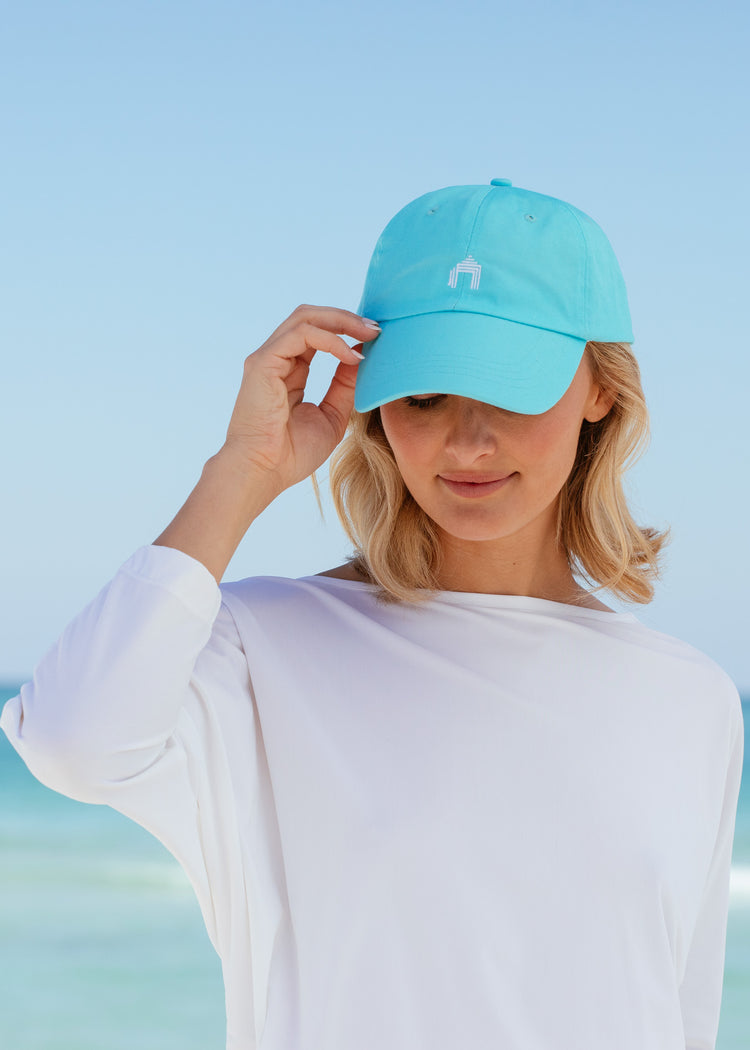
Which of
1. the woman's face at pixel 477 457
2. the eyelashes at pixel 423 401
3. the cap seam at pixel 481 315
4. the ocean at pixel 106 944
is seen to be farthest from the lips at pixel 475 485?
the ocean at pixel 106 944

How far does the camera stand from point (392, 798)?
170cm

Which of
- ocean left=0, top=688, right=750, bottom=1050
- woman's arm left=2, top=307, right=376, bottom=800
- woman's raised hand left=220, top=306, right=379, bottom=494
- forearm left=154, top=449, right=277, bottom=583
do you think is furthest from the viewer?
ocean left=0, top=688, right=750, bottom=1050

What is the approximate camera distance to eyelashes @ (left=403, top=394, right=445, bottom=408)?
68.4 inches

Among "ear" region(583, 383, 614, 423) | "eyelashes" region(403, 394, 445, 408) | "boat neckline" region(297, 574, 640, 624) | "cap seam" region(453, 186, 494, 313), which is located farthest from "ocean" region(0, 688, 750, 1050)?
"cap seam" region(453, 186, 494, 313)

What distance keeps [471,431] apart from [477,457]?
39 mm

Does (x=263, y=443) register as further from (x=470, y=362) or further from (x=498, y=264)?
(x=498, y=264)

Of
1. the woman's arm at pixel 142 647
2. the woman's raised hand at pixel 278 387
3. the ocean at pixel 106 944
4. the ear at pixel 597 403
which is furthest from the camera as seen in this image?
the ocean at pixel 106 944

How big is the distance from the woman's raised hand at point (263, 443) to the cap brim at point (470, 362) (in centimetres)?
6

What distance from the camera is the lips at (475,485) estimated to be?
1737mm

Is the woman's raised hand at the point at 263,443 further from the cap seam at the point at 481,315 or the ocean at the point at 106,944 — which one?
the ocean at the point at 106,944

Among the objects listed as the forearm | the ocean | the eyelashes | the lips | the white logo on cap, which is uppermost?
the white logo on cap

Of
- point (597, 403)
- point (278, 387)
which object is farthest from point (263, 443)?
point (597, 403)

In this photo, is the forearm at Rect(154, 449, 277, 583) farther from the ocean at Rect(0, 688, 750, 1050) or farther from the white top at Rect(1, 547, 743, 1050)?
the ocean at Rect(0, 688, 750, 1050)

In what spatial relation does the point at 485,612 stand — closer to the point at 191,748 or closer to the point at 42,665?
the point at 191,748
